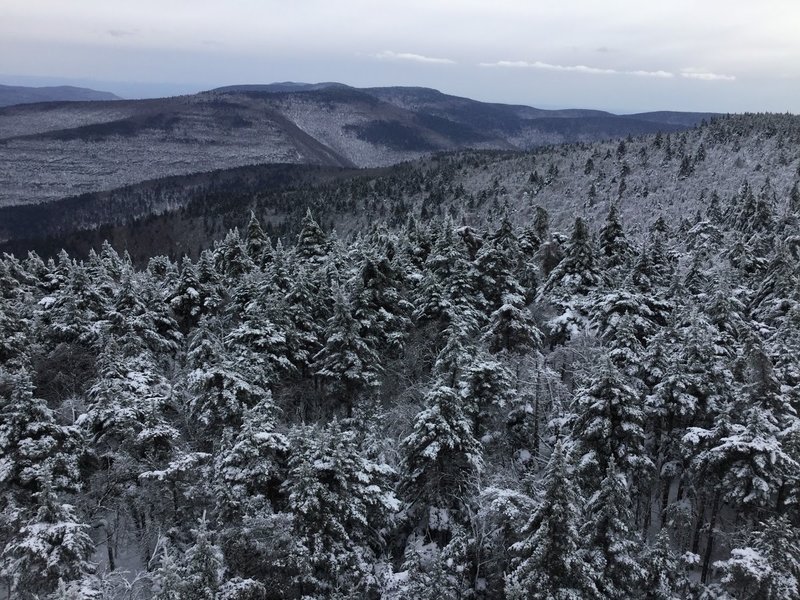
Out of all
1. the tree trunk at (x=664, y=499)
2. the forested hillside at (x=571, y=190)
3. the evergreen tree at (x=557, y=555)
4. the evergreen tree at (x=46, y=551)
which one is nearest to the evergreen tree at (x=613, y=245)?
the tree trunk at (x=664, y=499)

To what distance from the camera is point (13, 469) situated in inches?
816

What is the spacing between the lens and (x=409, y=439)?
22.4m

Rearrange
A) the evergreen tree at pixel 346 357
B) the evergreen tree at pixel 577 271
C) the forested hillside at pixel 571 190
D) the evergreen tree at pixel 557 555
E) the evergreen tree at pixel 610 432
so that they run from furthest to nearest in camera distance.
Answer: the forested hillside at pixel 571 190
the evergreen tree at pixel 577 271
the evergreen tree at pixel 346 357
the evergreen tree at pixel 610 432
the evergreen tree at pixel 557 555

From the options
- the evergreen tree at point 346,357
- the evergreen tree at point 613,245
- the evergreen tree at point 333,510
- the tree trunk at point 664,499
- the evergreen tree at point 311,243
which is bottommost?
the tree trunk at point 664,499

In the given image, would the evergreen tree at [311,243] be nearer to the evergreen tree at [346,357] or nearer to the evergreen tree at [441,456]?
the evergreen tree at [346,357]

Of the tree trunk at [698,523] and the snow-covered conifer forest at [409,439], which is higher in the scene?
the snow-covered conifer forest at [409,439]

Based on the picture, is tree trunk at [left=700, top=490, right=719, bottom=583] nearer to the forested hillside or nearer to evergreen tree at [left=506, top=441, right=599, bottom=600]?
evergreen tree at [left=506, top=441, right=599, bottom=600]

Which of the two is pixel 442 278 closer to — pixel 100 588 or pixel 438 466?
pixel 438 466

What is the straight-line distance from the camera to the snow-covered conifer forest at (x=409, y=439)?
18.0m

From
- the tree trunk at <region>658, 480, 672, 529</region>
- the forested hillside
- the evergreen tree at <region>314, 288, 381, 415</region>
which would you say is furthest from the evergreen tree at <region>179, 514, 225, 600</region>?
the forested hillside

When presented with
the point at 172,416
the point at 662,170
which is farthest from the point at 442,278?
the point at 662,170

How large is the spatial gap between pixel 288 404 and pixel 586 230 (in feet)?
78.3

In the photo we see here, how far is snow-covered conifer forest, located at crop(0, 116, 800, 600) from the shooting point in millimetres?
18047

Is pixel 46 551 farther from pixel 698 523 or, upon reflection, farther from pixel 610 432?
pixel 698 523
